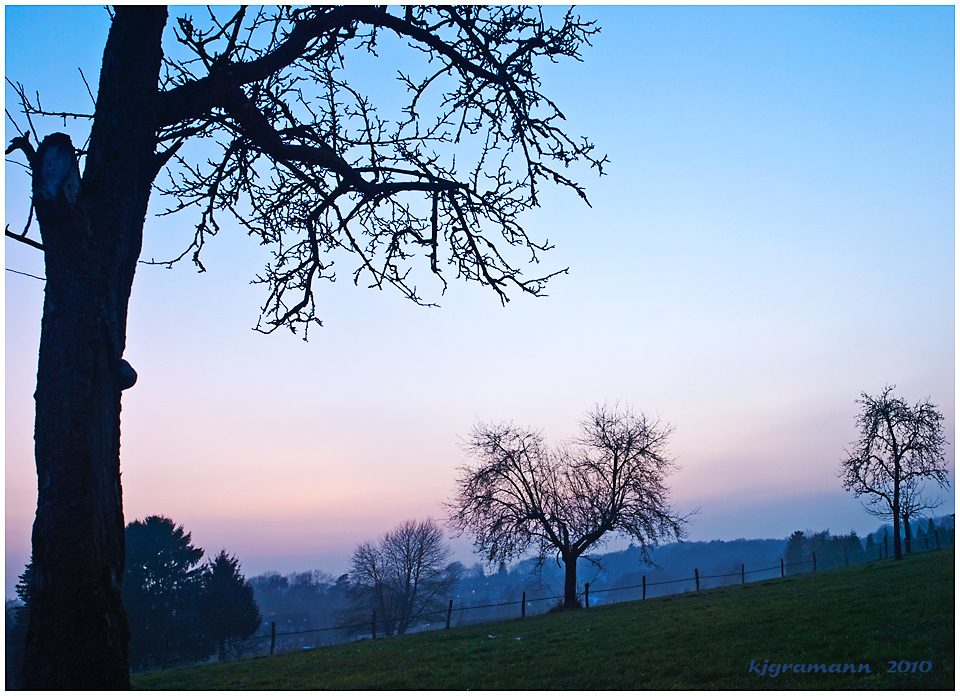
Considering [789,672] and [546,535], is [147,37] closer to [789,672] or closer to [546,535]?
[789,672]

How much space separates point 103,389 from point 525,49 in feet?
13.8

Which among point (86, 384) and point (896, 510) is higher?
point (86, 384)

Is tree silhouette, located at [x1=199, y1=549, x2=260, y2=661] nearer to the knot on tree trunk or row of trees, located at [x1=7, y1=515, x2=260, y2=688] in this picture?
row of trees, located at [x1=7, y1=515, x2=260, y2=688]

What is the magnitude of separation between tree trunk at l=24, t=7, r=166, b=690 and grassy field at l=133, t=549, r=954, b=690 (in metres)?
7.46

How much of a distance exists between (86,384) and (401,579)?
55.2 metres

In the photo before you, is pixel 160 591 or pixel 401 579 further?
pixel 401 579

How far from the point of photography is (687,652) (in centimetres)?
1078

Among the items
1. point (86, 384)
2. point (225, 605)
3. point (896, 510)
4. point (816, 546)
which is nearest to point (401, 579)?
point (225, 605)

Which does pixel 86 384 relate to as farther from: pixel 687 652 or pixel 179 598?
pixel 179 598

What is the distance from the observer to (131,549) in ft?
119

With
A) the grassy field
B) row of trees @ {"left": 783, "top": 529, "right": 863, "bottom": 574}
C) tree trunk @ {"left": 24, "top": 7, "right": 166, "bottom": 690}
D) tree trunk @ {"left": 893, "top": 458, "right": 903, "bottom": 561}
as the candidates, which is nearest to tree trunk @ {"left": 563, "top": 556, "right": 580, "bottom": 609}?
the grassy field

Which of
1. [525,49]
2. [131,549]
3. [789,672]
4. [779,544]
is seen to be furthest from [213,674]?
[779,544]

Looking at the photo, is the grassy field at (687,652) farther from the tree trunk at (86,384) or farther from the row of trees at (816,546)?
the row of trees at (816,546)

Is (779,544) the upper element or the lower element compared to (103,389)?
lower
